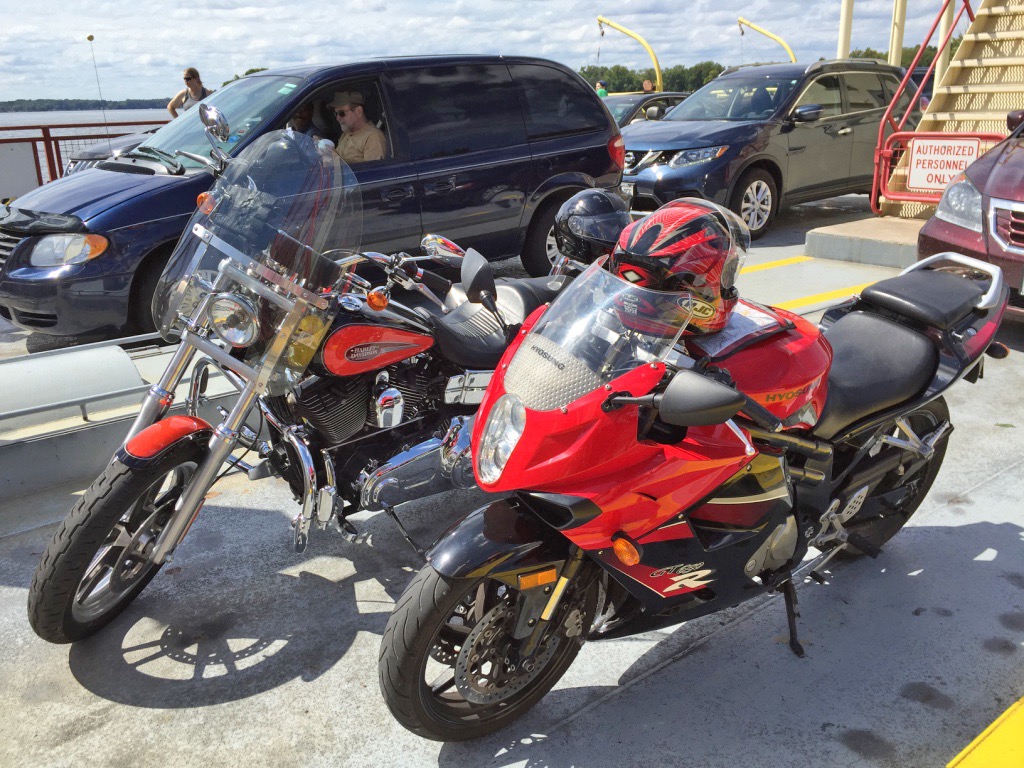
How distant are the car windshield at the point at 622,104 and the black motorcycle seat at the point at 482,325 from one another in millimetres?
10396

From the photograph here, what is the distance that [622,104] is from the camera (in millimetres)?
14094

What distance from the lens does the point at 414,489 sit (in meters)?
3.43

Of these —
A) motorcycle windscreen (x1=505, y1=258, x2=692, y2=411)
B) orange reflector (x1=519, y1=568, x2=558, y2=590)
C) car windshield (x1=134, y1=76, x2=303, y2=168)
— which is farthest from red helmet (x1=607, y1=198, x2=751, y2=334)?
car windshield (x1=134, y1=76, x2=303, y2=168)

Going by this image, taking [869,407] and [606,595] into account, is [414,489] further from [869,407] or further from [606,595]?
[869,407]

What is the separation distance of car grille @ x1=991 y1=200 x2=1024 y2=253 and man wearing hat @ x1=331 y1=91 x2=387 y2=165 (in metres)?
4.12

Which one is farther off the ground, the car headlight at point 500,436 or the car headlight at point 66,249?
the car headlight at point 500,436

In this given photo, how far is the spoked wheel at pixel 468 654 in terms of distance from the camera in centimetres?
239

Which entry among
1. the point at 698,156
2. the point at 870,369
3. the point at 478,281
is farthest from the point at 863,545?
the point at 698,156

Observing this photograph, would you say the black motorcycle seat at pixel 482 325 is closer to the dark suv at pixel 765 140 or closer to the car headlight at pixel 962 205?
the car headlight at pixel 962 205

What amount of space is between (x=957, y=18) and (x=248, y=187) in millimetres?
8200

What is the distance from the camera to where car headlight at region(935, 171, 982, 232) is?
5.91 m

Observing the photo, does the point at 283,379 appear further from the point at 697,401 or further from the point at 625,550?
the point at 697,401

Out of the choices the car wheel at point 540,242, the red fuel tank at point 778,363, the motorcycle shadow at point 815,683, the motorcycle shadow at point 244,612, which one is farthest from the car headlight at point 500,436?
the car wheel at point 540,242

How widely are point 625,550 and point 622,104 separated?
501 inches
